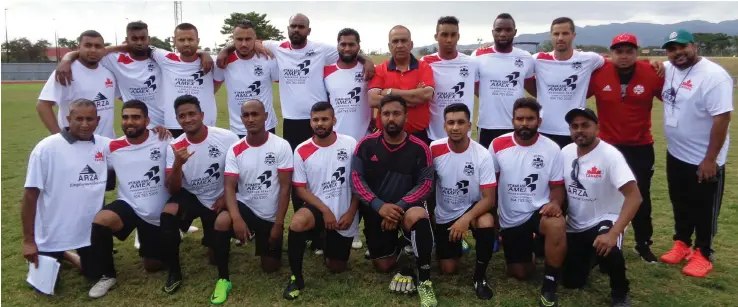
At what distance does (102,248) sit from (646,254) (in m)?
5.47

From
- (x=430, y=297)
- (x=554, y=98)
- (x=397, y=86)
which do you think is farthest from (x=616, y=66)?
(x=430, y=297)

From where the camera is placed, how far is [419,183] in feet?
15.7

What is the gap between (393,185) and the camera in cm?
481

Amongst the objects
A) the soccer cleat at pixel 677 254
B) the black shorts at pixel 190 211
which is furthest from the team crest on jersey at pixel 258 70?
the soccer cleat at pixel 677 254

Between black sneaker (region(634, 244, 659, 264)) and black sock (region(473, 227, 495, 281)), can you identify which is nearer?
black sock (region(473, 227, 495, 281))

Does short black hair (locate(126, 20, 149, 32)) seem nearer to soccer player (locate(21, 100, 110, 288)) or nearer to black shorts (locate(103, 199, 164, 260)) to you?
soccer player (locate(21, 100, 110, 288))

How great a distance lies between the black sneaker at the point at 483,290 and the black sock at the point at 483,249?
0.12ft

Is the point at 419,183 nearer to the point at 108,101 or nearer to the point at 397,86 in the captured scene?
the point at 397,86

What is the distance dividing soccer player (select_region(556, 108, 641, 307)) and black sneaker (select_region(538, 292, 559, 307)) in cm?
46

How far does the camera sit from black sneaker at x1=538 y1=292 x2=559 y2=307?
13.9 ft

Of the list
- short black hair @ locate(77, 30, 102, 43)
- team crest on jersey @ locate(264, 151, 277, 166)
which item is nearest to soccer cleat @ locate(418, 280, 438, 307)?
team crest on jersey @ locate(264, 151, 277, 166)

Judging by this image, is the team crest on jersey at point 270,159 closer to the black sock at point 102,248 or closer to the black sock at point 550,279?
the black sock at point 102,248

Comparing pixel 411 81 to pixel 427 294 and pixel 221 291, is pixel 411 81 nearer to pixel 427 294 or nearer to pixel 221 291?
pixel 427 294

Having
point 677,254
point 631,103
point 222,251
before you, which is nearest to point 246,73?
point 222,251
